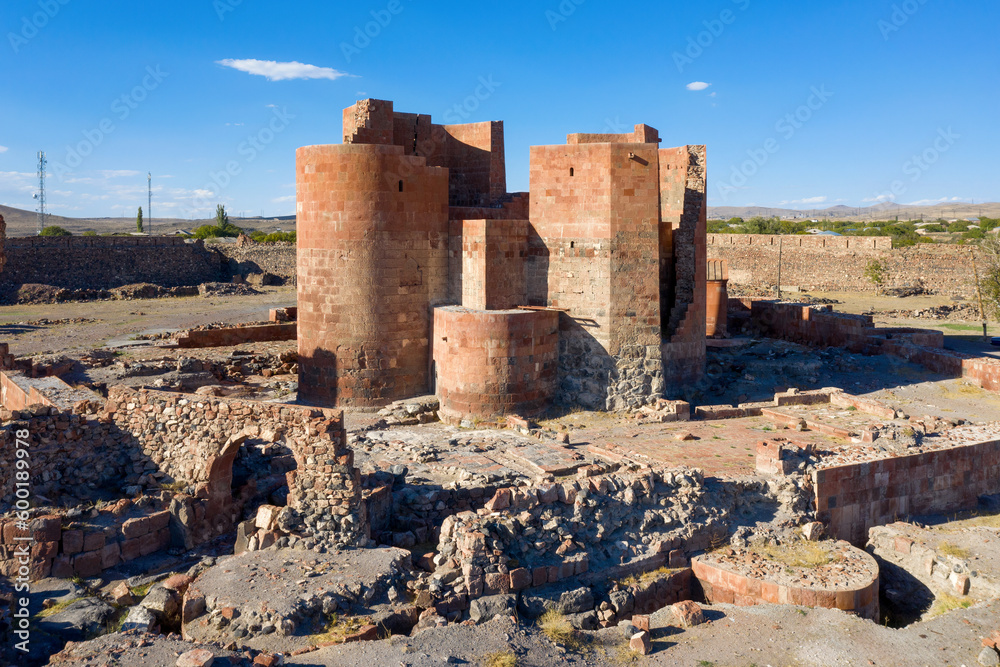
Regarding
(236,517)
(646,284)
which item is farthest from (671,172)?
(236,517)

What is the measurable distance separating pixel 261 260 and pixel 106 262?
8.72 m

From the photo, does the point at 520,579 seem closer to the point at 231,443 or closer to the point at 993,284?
the point at 231,443

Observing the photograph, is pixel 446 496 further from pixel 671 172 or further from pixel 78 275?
pixel 78 275

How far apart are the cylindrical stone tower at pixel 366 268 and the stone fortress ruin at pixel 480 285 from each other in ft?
0.09

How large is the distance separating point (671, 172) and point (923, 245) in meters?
27.3

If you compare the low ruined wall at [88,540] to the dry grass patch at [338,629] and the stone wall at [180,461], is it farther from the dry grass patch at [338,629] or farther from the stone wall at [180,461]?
the dry grass patch at [338,629]

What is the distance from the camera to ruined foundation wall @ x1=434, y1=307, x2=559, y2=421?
15.6 metres

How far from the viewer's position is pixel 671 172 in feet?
61.3

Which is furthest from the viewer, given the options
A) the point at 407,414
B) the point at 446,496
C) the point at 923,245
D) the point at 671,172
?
the point at 923,245

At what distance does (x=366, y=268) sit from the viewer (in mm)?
16203

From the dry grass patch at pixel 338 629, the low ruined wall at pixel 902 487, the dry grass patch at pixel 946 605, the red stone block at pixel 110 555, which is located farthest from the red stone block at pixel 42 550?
the dry grass patch at pixel 946 605

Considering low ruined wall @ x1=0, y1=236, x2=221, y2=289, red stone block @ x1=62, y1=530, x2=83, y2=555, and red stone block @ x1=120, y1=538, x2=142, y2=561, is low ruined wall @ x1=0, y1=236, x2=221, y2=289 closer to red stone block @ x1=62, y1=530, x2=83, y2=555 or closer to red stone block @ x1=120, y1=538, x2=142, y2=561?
red stone block @ x1=120, y1=538, x2=142, y2=561

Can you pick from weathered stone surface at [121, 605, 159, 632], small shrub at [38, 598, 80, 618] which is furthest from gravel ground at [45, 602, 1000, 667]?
small shrub at [38, 598, 80, 618]

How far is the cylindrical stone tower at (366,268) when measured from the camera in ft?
52.6
